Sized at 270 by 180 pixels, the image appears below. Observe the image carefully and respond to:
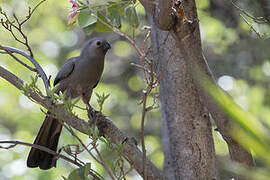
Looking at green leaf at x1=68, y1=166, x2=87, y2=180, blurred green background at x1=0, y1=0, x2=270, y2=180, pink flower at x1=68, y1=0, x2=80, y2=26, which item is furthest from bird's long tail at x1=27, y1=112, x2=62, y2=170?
green leaf at x1=68, y1=166, x2=87, y2=180

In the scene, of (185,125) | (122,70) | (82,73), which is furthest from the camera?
(122,70)

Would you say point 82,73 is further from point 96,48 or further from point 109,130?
point 109,130

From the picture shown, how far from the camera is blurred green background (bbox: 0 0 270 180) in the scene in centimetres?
468

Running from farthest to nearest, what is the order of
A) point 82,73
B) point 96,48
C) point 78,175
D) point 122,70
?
point 122,70 → point 96,48 → point 82,73 → point 78,175

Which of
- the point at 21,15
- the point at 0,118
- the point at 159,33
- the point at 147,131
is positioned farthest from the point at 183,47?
the point at 0,118

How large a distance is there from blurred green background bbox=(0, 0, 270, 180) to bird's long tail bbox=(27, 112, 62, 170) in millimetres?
714

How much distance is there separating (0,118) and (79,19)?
220 inches

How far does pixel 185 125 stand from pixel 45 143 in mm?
1252

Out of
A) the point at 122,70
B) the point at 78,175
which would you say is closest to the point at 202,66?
the point at 78,175

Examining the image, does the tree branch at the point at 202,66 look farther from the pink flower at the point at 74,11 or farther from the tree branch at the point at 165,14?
the pink flower at the point at 74,11

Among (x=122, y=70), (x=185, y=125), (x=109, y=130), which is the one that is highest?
(x=122, y=70)

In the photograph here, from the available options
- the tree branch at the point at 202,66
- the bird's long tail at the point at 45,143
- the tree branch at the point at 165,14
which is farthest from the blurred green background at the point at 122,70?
the tree branch at the point at 165,14

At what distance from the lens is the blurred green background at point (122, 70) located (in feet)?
15.4

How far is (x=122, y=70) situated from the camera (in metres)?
7.73
